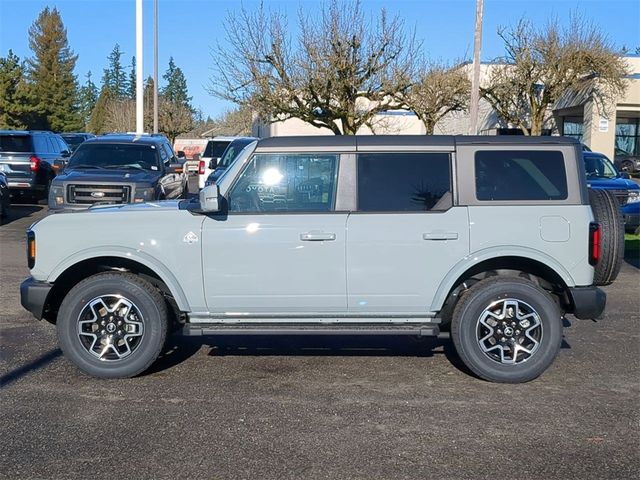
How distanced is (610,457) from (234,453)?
2247mm

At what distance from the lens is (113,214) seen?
236 inches

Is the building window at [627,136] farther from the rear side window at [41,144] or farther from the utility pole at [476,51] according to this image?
the rear side window at [41,144]

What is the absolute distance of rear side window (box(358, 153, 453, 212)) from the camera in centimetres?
593

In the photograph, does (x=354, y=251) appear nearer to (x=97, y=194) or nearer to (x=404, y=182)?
(x=404, y=182)

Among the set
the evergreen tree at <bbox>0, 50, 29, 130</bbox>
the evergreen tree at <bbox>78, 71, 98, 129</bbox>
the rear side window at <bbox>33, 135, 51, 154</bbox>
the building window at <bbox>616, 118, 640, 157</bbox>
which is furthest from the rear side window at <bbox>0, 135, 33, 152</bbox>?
the evergreen tree at <bbox>78, 71, 98, 129</bbox>

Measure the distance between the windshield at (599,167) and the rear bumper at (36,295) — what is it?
12.9 m

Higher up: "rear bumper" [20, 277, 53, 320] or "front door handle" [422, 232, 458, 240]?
"front door handle" [422, 232, 458, 240]

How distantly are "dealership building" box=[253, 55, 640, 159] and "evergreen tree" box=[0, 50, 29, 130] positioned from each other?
70.4 ft

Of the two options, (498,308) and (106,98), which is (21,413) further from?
(106,98)

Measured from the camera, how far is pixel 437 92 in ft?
91.2

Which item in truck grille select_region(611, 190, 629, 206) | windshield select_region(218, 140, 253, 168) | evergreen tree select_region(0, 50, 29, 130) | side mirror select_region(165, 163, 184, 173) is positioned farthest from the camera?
evergreen tree select_region(0, 50, 29, 130)

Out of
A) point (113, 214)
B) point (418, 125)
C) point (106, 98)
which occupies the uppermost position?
point (106, 98)

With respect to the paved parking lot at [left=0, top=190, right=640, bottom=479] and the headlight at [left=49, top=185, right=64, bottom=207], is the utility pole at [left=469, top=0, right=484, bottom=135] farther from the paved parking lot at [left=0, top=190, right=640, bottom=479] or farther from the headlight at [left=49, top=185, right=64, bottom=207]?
the paved parking lot at [left=0, top=190, right=640, bottom=479]

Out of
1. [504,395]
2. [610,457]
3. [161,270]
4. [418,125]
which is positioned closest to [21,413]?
[161,270]
